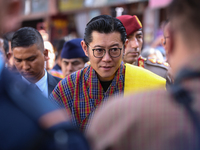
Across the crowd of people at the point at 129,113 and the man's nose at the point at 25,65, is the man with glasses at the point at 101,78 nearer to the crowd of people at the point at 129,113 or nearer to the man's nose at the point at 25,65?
the man's nose at the point at 25,65

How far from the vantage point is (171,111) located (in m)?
0.98

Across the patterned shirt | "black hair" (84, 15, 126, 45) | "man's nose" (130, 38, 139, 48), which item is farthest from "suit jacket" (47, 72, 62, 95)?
"man's nose" (130, 38, 139, 48)

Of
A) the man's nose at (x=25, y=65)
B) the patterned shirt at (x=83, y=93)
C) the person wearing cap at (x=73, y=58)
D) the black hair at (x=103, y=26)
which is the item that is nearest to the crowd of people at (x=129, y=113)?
the patterned shirt at (x=83, y=93)

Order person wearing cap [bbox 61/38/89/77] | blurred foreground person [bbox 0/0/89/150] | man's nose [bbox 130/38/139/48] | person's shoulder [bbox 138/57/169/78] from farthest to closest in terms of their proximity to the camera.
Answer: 1. person wearing cap [bbox 61/38/89/77]
2. man's nose [bbox 130/38/139/48]
3. person's shoulder [bbox 138/57/169/78]
4. blurred foreground person [bbox 0/0/89/150]

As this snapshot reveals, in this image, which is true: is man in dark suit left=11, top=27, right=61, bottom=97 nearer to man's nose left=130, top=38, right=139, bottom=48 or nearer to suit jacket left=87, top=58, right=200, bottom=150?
man's nose left=130, top=38, right=139, bottom=48

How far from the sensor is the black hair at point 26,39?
310cm

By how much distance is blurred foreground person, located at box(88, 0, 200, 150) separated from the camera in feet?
3.16

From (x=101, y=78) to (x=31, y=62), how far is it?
2.85 ft

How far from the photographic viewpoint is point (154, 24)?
31.5ft

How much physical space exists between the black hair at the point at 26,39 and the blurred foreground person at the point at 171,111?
2.22 metres

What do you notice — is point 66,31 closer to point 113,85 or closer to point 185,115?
point 113,85

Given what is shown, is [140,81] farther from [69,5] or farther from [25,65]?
[69,5]

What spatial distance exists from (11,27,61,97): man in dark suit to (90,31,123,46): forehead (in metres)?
0.77

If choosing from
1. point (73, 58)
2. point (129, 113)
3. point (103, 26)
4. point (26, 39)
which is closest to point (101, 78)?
point (103, 26)
